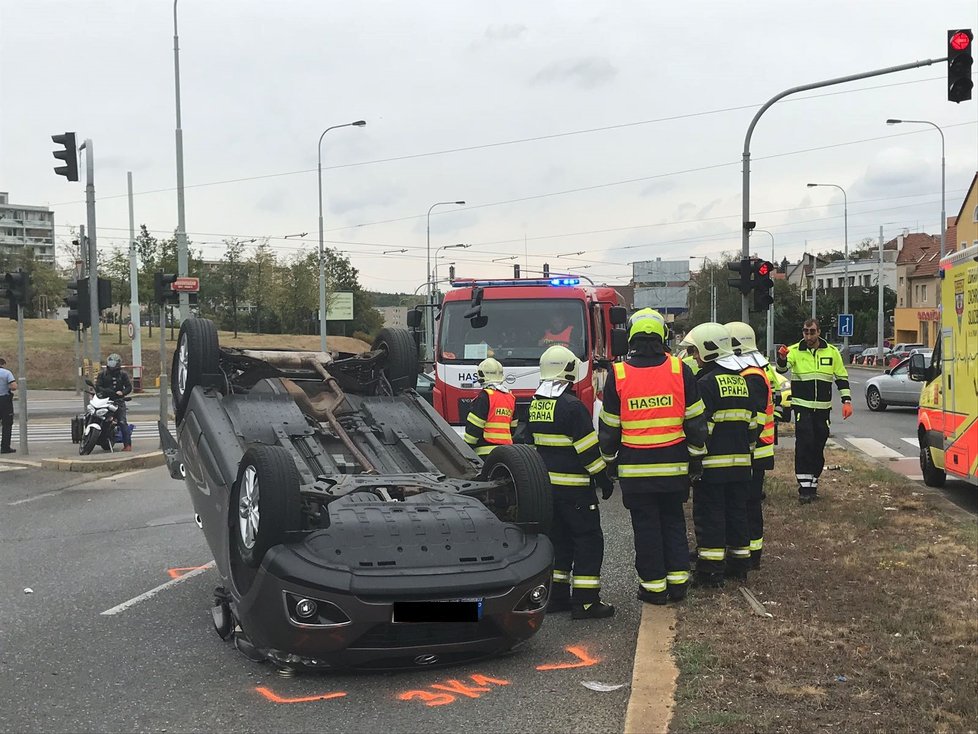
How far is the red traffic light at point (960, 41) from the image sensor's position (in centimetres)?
1374

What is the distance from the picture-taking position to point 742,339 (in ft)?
26.4

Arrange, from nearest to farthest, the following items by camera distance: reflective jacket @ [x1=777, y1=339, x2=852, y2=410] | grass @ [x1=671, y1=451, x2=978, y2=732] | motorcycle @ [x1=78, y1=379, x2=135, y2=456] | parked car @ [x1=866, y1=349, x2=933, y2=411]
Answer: grass @ [x1=671, y1=451, x2=978, y2=732]
reflective jacket @ [x1=777, y1=339, x2=852, y2=410]
motorcycle @ [x1=78, y1=379, x2=135, y2=456]
parked car @ [x1=866, y1=349, x2=933, y2=411]

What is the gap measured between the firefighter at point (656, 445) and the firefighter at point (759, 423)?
3.04 feet

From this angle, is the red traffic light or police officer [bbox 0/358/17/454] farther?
police officer [bbox 0/358/17/454]

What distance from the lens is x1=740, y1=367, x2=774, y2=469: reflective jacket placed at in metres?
7.53

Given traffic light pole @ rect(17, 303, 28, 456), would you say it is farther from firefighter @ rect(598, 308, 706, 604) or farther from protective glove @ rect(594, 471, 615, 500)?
firefighter @ rect(598, 308, 706, 604)

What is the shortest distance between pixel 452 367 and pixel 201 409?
257 inches

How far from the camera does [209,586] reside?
7.15 metres

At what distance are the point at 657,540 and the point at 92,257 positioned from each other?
15058mm

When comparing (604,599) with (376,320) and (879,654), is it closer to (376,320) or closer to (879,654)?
(879,654)

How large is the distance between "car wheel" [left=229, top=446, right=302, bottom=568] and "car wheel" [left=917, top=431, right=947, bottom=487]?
354 inches

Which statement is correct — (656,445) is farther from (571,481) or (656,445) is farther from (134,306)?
(134,306)

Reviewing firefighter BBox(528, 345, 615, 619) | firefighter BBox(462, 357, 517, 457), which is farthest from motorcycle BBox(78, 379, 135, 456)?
firefighter BBox(528, 345, 615, 619)

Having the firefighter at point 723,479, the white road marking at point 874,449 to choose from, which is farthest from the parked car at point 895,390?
the firefighter at point 723,479
